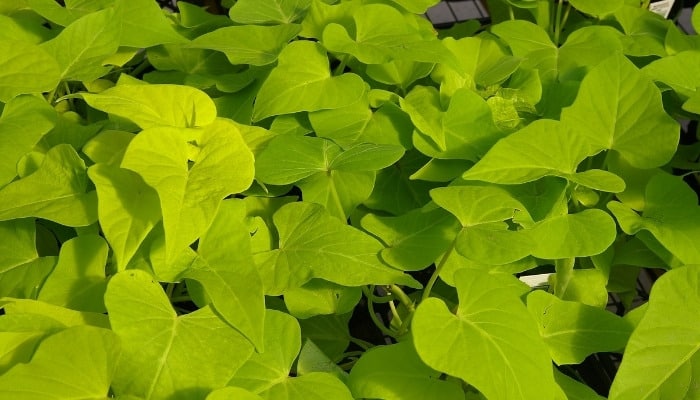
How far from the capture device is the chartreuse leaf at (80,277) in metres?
0.44

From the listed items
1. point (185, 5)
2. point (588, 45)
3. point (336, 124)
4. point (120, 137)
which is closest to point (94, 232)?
point (120, 137)

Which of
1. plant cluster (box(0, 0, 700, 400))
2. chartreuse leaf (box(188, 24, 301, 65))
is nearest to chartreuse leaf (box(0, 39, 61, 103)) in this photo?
plant cluster (box(0, 0, 700, 400))

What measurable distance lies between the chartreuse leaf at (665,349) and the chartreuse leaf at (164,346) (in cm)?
21

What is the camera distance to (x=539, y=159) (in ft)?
1.63

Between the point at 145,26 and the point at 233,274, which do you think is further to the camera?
the point at 145,26

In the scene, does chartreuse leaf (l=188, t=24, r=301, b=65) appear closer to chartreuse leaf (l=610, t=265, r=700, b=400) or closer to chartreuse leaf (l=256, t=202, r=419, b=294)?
chartreuse leaf (l=256, t=202, r=419, b=294)

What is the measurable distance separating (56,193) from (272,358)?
170 millimetres

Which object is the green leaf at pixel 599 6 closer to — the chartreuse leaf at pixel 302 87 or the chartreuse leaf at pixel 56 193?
the chartreuse leaf at pixel 302 87

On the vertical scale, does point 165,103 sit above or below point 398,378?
above

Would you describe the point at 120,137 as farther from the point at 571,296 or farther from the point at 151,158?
the point at 571,296

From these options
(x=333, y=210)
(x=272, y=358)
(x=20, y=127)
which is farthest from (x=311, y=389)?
(x=20, y=127)

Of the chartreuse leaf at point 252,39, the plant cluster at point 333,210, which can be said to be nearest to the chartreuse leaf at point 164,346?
the plant cluster at point 333,210

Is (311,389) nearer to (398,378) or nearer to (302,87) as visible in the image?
(398,378)

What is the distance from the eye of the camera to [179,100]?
1.63ft
